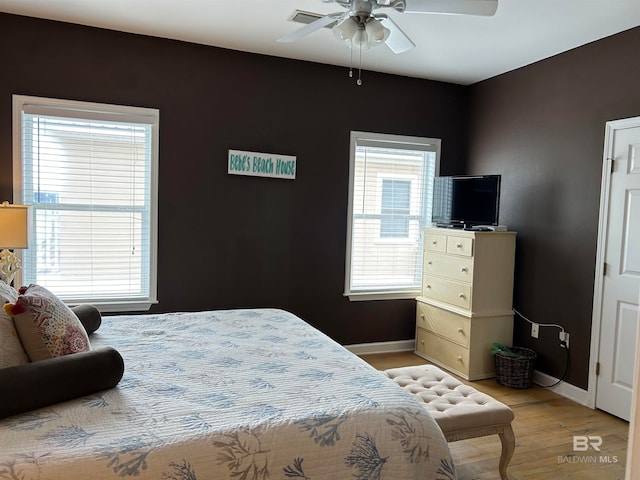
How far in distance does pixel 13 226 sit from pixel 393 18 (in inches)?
111

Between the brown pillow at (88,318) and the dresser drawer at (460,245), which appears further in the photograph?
the dresser drawer at (460,245)

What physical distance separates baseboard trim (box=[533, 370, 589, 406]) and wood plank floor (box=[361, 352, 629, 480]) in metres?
0.05

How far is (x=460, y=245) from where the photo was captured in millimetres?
4066

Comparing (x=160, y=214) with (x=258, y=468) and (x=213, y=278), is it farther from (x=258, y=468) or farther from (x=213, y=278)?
(x=258, y=468)

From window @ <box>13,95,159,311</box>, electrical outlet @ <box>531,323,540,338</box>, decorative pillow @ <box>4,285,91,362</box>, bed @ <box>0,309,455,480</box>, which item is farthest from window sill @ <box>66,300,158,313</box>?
electrical outlet @ <box>531,323,540,338</box>

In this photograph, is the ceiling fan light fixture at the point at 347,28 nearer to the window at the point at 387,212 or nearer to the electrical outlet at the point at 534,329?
the window at the point at 387,212

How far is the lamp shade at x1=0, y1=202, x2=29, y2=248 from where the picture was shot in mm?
2930

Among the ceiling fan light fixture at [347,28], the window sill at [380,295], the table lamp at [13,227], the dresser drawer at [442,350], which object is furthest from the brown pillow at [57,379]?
the dresser drawer at [442,350]

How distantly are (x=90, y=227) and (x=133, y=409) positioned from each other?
2487 mm

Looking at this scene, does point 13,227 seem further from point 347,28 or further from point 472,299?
point 472,299

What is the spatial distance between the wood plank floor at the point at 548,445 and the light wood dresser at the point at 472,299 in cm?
36

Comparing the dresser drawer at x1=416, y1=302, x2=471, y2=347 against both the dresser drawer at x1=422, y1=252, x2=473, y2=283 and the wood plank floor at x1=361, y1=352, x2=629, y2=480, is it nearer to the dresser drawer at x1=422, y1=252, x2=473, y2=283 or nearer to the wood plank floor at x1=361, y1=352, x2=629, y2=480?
the dresser drawer at x1=422, y1=252, x2=473, y2=283

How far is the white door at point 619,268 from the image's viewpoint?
10.6ft

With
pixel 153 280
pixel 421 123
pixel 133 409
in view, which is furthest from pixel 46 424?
pixel 421 123
